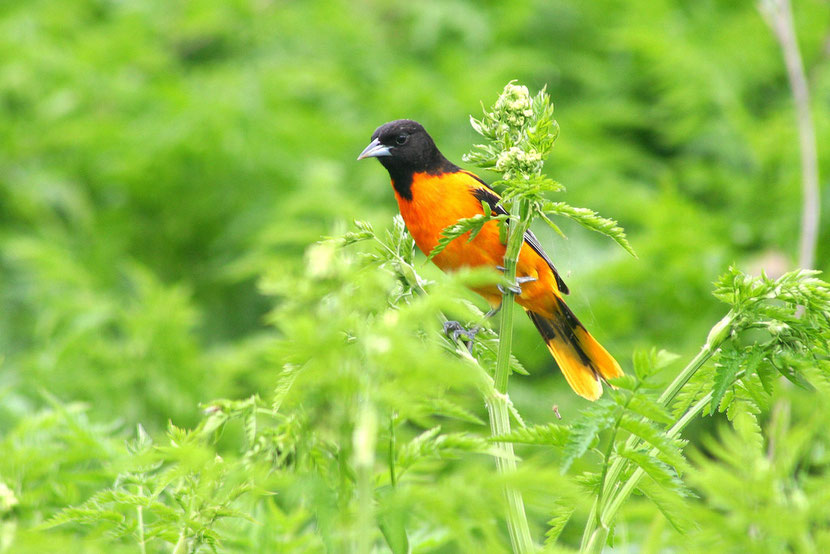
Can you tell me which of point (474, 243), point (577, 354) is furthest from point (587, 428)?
point (577, 354)

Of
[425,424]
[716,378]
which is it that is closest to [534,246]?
[716,378]

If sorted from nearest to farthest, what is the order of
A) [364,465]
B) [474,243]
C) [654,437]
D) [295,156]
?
[364,465] → [654,437] → [474,243] → [295,156]

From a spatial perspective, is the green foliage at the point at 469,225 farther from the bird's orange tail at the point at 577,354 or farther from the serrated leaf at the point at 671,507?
the bird's orange tail at the point at 577,354

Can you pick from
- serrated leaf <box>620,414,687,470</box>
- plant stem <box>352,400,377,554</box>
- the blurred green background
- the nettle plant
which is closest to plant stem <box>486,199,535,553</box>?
the nettle plant

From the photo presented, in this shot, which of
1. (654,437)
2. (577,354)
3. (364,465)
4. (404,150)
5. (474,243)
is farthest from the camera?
(404,150)

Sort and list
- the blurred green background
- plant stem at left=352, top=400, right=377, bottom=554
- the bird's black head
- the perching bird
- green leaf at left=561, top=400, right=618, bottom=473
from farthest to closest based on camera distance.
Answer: the blurred green background
the bird's black head
the perching bird
green leaf at left=561, top=400, right=618, bottom=473
plant stem at left=352, top=400, right=377, bottom=554

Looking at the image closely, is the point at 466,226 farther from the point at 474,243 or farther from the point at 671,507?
the point at 474,243

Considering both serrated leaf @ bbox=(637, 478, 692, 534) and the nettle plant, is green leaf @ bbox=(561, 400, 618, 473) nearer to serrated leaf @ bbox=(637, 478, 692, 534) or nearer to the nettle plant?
the nettle plant

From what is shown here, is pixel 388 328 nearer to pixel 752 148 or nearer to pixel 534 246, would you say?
pixel 534 246

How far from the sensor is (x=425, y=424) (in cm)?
128

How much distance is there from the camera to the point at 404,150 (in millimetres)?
2928

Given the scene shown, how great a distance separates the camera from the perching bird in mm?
2543

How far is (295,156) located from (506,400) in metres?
4.69

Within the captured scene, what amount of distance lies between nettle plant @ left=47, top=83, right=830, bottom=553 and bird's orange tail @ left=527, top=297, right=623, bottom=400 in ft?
2.96
